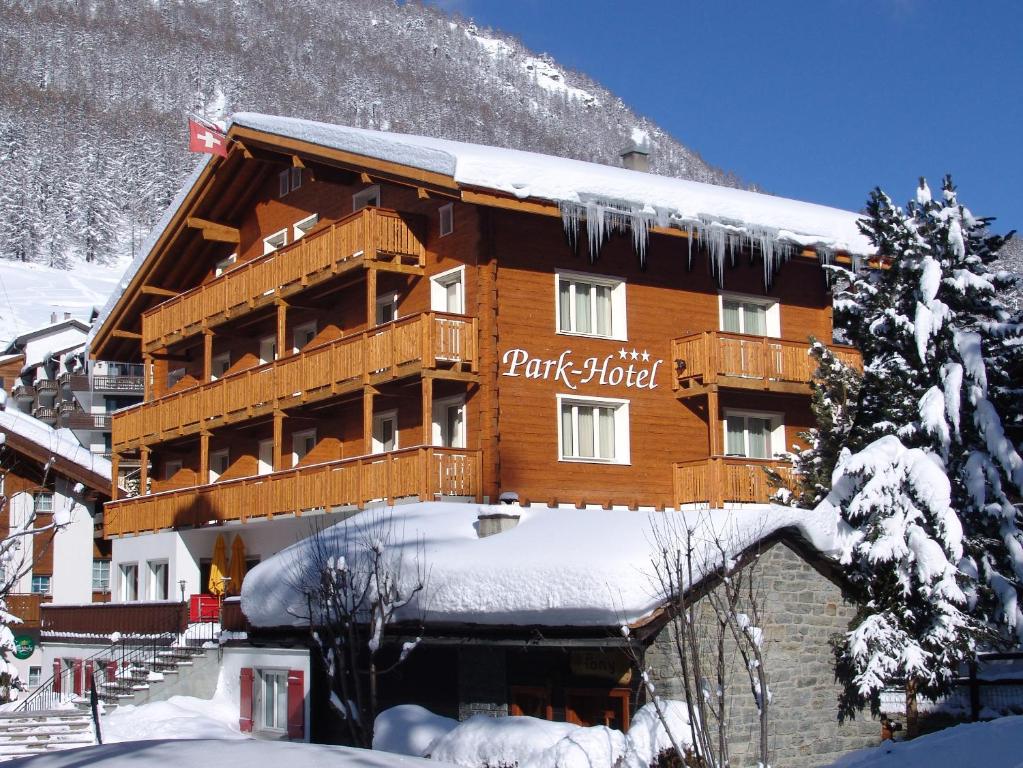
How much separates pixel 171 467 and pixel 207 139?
988 cm

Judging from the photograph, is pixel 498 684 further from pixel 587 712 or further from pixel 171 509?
pixel 171 509

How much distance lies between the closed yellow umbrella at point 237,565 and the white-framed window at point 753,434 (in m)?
10.7

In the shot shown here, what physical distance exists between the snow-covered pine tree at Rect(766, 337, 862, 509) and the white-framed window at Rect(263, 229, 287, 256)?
511 inches

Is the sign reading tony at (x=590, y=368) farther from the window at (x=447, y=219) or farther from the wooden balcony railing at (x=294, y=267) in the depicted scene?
the wooden balcony railing at (x=294, y=267)

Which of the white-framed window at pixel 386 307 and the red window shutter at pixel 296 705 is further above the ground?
the white-framed window at pixel 386 307

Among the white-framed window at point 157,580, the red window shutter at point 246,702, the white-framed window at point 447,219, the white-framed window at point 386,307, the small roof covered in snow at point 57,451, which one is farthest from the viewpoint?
the small roof covered in snow at point 57,451

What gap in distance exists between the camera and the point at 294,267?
92.3 ft

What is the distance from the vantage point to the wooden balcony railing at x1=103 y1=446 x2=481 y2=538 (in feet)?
76.2

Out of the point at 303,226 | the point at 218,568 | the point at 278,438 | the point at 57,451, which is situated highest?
the point at 303,226

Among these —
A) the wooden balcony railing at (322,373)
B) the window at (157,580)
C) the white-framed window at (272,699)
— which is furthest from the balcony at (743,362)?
the window at (157,580)

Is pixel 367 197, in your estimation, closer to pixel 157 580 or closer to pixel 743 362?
pixel 743 362

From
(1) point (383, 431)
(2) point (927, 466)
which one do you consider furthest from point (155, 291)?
(2) point (927, 466)

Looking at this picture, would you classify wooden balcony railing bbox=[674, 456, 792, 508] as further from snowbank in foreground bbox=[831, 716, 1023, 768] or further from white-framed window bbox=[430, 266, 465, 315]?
snowbank in foreground bbox=[831, 716, 1023, 768]

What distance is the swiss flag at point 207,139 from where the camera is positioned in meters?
30.5
